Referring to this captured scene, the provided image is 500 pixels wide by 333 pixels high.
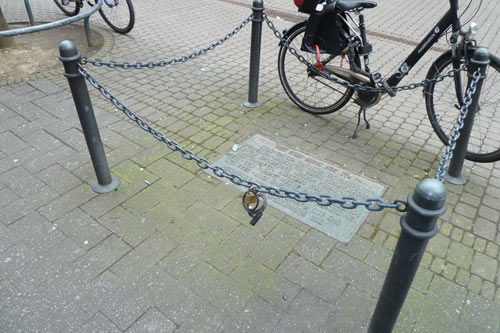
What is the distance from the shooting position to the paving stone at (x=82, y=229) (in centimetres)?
303

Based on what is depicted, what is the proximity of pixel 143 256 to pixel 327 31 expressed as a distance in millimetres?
2996

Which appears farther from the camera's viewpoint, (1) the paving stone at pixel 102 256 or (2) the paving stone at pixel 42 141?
(2) the paving stone at pixel 42 141

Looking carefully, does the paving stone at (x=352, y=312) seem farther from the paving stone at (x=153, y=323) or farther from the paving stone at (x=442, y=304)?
the paving stone at (x=153, y=323)

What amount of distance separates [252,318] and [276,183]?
1418 mm

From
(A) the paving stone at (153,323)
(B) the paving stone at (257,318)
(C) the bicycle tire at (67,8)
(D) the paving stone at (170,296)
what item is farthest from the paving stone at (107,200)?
(C) the bicycle tire at (67,8)

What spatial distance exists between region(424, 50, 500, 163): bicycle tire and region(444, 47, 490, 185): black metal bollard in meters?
0.31

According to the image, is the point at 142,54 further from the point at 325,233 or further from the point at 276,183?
the point at 325,233

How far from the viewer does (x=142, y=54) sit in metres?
6.43

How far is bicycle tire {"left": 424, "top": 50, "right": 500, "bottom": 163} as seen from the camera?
384 centimetres

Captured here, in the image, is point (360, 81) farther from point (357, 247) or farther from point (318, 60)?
point (357, 247)

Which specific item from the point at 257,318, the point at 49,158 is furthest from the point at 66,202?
the point at 257,318

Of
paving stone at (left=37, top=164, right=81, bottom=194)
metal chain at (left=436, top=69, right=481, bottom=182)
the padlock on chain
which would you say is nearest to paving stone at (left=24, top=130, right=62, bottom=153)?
paving stone at (left=37, top=164, right=81, bottom=194)

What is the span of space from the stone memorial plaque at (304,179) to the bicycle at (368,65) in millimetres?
844

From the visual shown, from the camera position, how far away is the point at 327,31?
14.0ft
